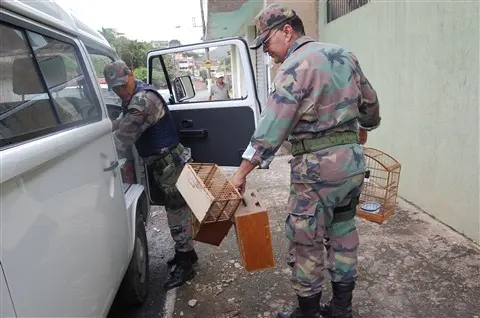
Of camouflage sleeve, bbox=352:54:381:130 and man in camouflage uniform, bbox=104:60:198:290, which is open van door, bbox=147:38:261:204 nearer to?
man in camouflage uniform, bbox=104:60:198:290

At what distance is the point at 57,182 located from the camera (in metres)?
1.45

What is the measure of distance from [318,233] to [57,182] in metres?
1.39

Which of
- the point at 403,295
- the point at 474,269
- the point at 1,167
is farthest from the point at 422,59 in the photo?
the point at 1,167

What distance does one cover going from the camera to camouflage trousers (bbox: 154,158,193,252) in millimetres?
3154

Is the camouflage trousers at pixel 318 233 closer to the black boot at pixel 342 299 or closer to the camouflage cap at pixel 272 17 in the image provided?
the black boot at pixel 342 299

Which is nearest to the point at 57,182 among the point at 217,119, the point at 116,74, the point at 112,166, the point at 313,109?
the point at 112,166

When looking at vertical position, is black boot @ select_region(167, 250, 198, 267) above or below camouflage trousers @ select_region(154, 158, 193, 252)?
below

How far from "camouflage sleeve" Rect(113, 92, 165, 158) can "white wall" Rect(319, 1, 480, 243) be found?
2593 millimetres

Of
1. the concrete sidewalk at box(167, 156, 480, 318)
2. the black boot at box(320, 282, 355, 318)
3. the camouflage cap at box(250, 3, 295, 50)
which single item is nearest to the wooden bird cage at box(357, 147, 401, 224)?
the concrete sidewalk at box(167, 156, 480, 318)

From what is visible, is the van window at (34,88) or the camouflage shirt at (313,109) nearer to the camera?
the van window at (34,88)

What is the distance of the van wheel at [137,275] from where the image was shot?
2691 mm

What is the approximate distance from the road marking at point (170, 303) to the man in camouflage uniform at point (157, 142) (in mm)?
45

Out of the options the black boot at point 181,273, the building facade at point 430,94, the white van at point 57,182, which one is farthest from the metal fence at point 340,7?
the white van at point 57,182

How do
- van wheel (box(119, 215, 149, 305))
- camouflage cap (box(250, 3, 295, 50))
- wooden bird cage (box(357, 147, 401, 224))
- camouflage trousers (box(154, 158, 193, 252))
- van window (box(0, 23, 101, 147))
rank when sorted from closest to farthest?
van window (box(0, 23, 101, 147)) < camouflage cap (box(250, 3, 295, 50)) < van wheel (box(119, 215, 149, 305)) < camouflage trousers (box(154, 158, 193, 252)) < wooden bird cage (box(357, 147, 401, 224))
